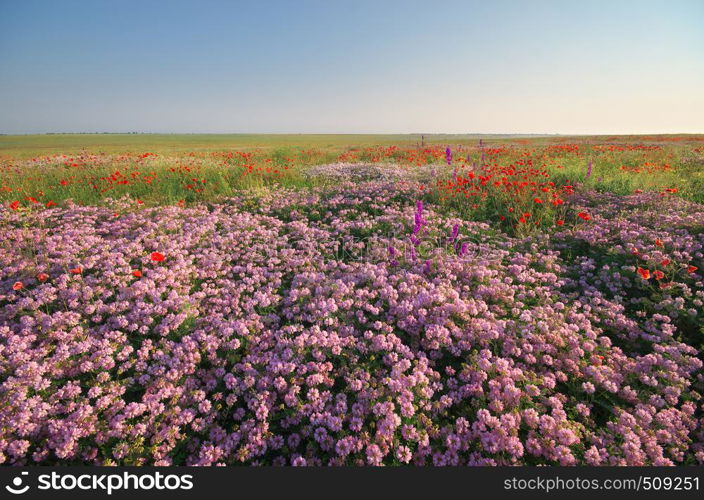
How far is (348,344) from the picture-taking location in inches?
161

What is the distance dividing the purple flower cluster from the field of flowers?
26 millimetres

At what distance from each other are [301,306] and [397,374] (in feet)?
6.19

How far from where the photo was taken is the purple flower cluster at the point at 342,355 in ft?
10.3

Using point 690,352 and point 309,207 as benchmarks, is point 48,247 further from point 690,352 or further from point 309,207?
point 690,352

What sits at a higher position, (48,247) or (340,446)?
(48,247)

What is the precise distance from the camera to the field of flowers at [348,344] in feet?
10.4

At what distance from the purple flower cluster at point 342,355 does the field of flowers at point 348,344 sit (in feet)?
0.08

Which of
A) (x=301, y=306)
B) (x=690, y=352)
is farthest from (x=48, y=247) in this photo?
(x=690, y=352)

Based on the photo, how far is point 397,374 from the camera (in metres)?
3.63

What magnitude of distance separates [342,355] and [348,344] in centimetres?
15

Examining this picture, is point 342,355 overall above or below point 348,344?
below

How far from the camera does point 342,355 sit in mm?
4051

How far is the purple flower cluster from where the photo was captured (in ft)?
10.3

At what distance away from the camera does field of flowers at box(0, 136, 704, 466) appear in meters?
3.16
